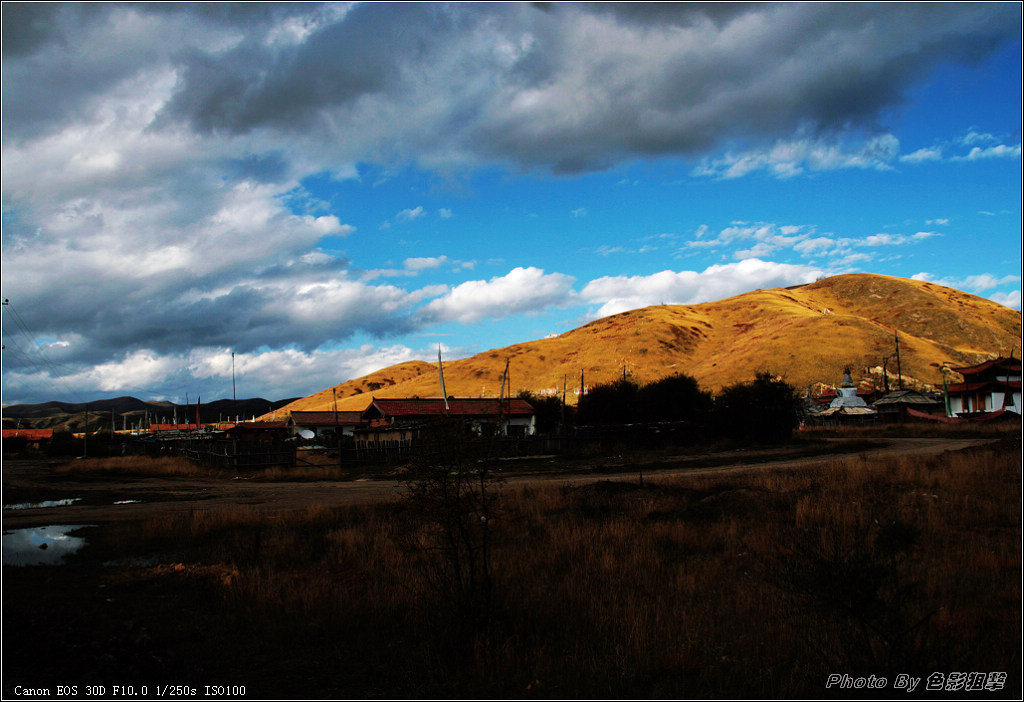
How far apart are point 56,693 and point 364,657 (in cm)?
269

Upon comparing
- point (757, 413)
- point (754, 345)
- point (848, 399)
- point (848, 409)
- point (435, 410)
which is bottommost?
point (848, 409)

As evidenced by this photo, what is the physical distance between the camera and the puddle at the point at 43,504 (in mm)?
19844

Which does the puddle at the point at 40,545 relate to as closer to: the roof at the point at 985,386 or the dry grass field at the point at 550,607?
the dry grass field at the point at 550,607

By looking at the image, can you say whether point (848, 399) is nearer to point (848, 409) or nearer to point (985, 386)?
point (848, 409)

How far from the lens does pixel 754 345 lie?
368 ft

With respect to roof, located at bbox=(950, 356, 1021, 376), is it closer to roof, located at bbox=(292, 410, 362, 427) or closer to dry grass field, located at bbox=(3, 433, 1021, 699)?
dry grass field, located at bbox=(3, 433, 1021, 699)

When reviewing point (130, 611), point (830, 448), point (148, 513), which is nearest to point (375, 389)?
point (830, 448)

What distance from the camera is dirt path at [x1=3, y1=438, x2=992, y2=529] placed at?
58.3 feet

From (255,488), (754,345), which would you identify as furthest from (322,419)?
(754,345)

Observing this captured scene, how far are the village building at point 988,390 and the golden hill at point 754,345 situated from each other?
60.9 ft

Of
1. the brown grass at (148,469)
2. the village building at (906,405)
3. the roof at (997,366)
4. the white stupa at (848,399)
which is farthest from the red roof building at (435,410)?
the roof at (997,366)

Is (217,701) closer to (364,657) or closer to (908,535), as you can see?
(364,657)

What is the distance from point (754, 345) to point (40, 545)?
365 feet

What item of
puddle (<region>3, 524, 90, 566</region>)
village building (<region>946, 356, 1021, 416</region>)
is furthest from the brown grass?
village building (<region>946, 356, 1021, 416</region>)
